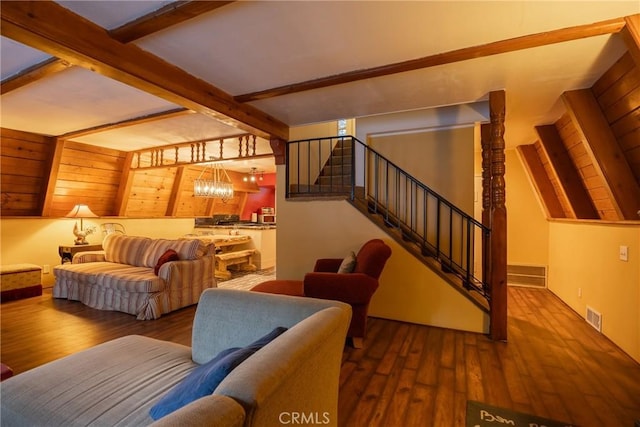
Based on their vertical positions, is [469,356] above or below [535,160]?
below

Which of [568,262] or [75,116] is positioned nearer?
[75,116]

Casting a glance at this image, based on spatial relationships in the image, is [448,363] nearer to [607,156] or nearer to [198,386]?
[198,386]

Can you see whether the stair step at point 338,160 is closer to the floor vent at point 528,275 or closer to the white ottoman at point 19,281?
the floor vent at point 528,275

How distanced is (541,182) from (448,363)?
3.45 m

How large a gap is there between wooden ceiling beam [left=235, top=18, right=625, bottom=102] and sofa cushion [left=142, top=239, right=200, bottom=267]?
7.56 feet

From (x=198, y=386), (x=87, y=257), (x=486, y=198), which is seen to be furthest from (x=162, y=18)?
(x=87, y=257)

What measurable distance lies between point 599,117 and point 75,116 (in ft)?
18.1

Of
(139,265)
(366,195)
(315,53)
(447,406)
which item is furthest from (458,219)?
(139,265)

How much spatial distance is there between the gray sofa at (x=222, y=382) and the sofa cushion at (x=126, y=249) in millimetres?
2966

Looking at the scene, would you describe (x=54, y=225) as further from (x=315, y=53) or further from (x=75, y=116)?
(x=315, y=53)

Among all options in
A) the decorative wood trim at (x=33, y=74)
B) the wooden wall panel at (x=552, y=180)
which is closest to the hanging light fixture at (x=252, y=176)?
the decorative wood trim at (x=33, y=74)

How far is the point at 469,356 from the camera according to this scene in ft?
8.16

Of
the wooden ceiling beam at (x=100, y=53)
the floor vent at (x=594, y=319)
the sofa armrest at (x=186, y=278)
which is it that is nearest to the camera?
the wooden ceiling beam at (x=100, y=53)

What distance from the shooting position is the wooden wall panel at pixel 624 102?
217cm
